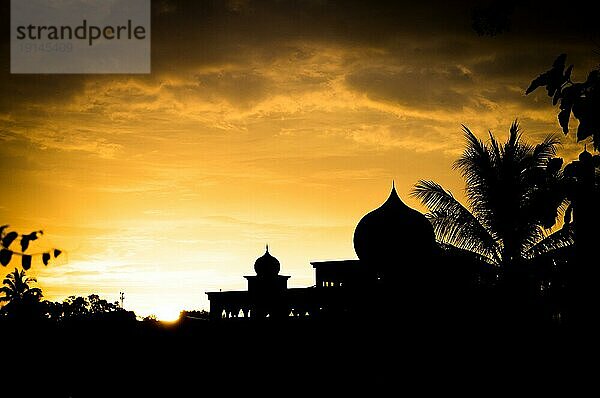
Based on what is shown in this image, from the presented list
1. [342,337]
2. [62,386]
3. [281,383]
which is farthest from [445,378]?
[62,386]

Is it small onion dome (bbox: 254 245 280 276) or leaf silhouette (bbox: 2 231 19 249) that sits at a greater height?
small onion dome (bbox: 254 245 280 276)

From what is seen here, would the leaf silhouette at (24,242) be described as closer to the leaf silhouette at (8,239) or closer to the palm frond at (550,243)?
the leaf silhouette at (8,239)

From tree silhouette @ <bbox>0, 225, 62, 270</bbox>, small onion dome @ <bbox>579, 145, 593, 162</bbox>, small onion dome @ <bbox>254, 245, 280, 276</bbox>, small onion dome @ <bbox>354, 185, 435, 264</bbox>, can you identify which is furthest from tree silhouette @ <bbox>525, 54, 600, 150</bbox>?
small onion dome @ <bbox>254, 245, 280, 276</bbox>

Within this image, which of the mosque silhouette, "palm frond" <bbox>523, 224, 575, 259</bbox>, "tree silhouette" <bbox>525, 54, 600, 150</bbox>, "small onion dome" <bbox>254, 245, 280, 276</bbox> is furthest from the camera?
"small onion dome" <bbox>254, 245, 280, 276</bbox>

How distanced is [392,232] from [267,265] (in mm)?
6087

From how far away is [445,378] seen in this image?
1282 centimetres

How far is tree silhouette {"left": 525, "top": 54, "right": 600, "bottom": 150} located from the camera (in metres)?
3.05

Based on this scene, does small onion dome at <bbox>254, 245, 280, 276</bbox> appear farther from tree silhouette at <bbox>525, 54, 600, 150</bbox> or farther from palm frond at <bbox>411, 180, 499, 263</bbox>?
tree silhouette at <bbox>525, 54, 600, 150</bbox>

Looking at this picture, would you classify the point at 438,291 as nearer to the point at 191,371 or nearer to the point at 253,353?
the point at 253,353

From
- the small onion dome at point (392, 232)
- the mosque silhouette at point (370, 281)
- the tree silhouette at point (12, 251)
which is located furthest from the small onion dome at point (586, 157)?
the small onion dome at point (392, 232)

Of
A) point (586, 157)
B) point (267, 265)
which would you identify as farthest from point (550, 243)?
point (586, 157)

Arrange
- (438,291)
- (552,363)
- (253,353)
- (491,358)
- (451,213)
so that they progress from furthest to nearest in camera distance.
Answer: (451,213) → (438,291) → (253,353) → (491,358) → (552,363)

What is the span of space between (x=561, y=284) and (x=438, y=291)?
97.6 inches

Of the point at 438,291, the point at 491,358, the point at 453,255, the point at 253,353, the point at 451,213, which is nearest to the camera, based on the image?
the point at 491,358
